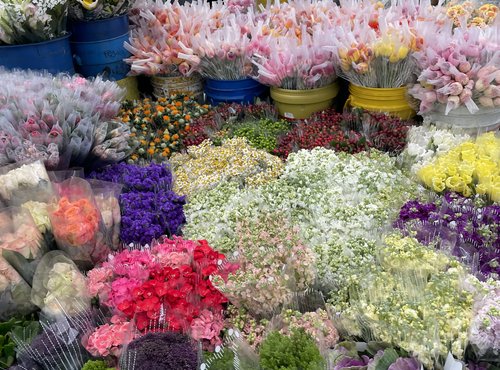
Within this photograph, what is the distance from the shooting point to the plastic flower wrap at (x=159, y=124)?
3.28m

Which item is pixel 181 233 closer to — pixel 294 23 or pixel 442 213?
pixel 442 213

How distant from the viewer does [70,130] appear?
2.65 m

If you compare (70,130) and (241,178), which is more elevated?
(70,130)

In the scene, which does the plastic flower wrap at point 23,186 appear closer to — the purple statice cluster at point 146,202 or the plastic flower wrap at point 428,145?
the purple statice cluster at point 146,202

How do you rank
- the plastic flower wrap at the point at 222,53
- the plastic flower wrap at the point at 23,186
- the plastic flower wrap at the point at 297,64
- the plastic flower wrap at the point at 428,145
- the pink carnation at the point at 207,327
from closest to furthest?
the pink carnation at the point at 207,327
the plastic flower wrap at the point at 23,186
the plastic flower wrap at the point at 428,145
the plastic flower wrap at the point at 297,64
the plastic flower wrap at the point at 222,53

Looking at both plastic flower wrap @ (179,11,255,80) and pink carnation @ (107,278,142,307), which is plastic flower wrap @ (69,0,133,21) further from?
pink carnation @ (107,278,142,307)

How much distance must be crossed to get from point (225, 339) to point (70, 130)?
1.52 meters

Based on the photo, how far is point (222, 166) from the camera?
2990mm

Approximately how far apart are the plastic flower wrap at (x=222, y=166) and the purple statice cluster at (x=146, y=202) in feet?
0.45

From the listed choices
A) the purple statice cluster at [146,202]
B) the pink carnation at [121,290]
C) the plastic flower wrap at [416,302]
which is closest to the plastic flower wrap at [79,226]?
the purple statice cluster at [146,202]

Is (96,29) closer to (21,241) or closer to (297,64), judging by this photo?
(297,64)

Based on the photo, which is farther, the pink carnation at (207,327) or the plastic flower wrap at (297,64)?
the plastic flower wrap at (297,64)

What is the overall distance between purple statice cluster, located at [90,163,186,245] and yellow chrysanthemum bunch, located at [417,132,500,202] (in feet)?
4.22

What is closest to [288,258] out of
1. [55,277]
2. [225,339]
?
[225,339]
